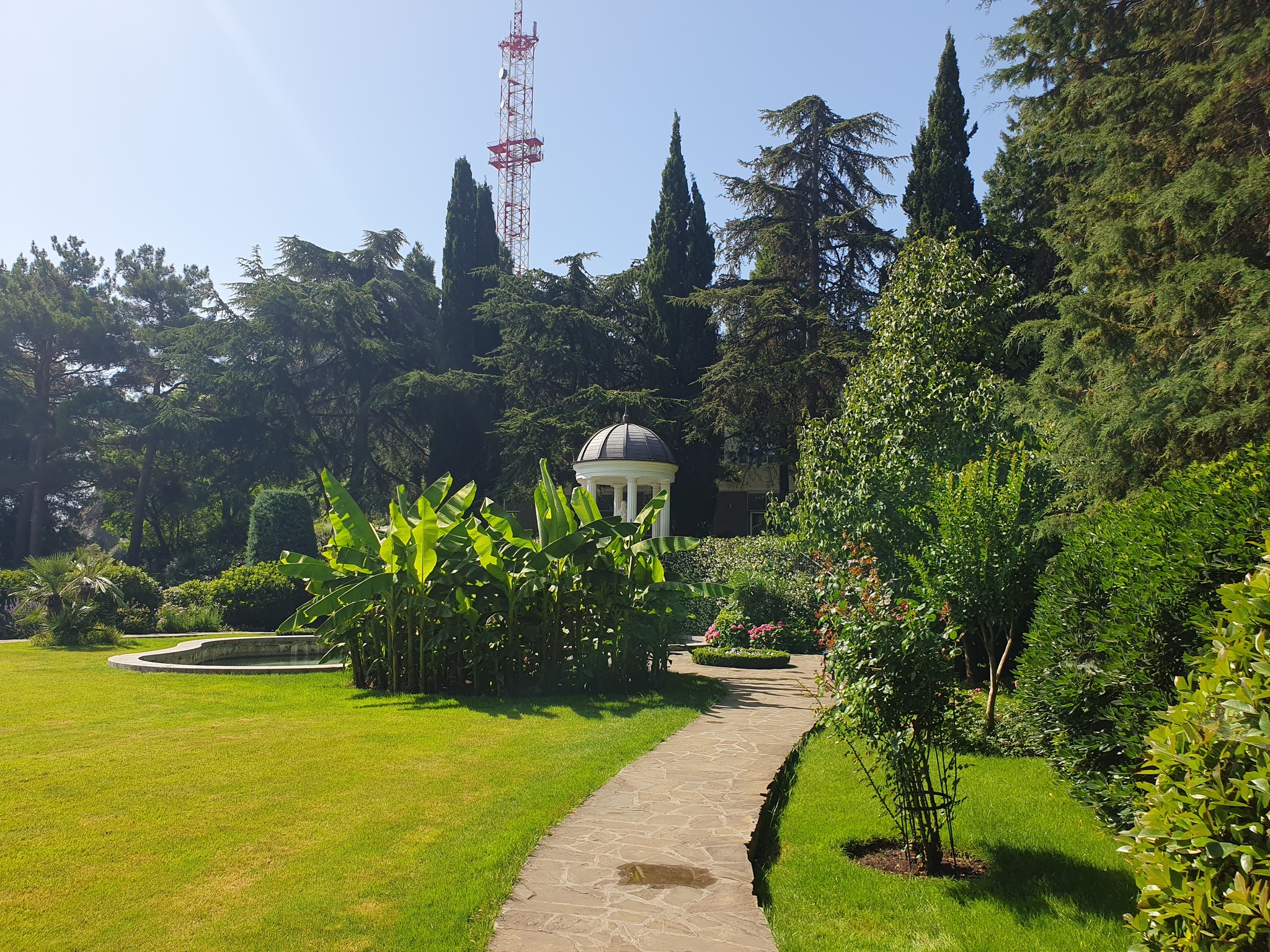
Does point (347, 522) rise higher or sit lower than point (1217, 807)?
Answer: higher

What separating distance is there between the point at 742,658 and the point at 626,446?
1023 centimetres

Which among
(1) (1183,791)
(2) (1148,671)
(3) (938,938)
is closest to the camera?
(1) (1183,791)

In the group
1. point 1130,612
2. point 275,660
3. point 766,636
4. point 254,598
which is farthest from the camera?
point 254,598

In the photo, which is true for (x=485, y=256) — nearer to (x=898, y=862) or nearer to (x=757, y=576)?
(x=757, y=576)

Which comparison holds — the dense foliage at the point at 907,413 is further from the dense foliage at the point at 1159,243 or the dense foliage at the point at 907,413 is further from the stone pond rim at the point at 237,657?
the stone pond rim at the point at 237,657

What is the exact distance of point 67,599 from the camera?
18.6 metres

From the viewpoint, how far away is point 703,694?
39.3ft

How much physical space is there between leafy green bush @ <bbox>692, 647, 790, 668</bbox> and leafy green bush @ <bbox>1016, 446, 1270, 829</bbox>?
9.16 metres

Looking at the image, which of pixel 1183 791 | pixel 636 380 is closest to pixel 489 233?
pixel 636 380

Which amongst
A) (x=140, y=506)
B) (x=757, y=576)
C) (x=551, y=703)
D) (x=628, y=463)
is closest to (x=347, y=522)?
(x=551, y=703)

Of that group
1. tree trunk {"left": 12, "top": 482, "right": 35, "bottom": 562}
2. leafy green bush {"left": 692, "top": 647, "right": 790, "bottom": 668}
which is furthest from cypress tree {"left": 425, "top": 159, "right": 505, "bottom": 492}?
leafy green bush {"left": 692, "top": 647, "right": 790, "bottom": 668}

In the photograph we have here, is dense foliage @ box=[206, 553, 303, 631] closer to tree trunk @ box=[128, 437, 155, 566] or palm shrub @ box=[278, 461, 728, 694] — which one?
palm shrub @ box=[278, 461, 728, 694]

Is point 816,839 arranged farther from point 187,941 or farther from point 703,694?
point 703,694

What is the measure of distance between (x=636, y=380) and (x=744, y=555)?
1355cm
